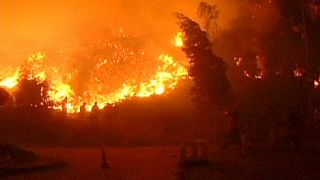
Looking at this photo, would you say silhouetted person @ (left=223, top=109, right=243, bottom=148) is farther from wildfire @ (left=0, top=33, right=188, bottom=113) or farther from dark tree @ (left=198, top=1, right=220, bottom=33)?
dark tree @ (left=198, top=1, right=220, bottom=33)

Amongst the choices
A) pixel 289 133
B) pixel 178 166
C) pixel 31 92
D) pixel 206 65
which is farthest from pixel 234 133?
pixel 31 92

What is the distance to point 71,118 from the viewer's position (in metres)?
37.9

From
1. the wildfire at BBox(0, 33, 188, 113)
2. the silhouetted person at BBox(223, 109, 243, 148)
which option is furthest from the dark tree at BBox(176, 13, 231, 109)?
the wildfire at BBox(0, 33, 188, 113)

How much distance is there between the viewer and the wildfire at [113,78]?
5066 cm

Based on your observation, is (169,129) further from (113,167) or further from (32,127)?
(113,167)

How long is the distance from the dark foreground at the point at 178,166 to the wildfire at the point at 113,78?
2442 centimetres

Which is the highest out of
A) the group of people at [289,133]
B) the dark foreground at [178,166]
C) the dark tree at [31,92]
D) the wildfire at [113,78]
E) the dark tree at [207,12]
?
the dark tree at [207,12]

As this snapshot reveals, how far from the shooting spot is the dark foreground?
656 inches

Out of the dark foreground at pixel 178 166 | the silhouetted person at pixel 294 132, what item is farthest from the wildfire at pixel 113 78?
the dark foreground at pixel 178 166

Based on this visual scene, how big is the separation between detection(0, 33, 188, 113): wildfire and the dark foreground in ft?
80.1

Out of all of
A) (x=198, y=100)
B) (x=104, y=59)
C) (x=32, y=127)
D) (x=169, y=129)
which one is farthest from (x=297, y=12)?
(x=32, y=127)

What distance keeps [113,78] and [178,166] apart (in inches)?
1443

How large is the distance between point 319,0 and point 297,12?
3.54 meters

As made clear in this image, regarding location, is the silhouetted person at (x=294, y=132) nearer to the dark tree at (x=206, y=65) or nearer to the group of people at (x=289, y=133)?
the group of people at (x=289, y=133)
